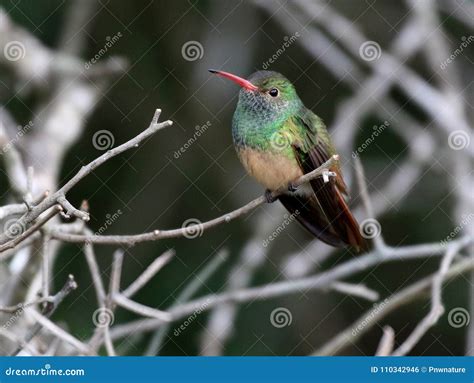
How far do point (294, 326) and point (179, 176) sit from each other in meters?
1.15

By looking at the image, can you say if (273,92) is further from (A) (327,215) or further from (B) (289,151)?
(A) (327,215)

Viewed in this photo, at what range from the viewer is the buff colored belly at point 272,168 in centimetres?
335

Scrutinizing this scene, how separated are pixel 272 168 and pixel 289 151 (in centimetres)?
11

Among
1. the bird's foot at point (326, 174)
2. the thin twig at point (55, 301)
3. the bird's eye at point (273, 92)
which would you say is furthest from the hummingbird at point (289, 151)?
the thin twig at point (55, 301)

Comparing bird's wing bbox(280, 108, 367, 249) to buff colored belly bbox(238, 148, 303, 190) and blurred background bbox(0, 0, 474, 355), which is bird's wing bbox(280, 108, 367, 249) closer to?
buff colored belly bbox(238, 148, 303, 190)

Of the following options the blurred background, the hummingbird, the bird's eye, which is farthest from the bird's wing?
the blurred background

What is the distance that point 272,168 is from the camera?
335 centimetres

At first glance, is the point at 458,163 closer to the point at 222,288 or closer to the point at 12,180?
the point at 222,288

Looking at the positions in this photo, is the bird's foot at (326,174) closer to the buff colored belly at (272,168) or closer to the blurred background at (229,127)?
the buff colored belly at (272,168)

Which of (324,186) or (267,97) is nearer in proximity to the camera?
(324,186)

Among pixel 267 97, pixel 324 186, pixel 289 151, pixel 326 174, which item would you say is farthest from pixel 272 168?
pixel 326 174

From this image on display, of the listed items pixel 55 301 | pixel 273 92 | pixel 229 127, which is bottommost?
pixel 55 301

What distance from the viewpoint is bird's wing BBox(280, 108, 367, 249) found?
337cm

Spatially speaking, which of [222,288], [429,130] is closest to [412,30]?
[429,130]
